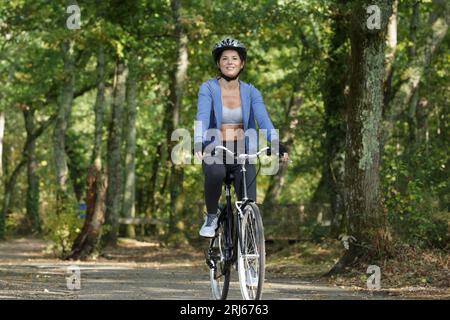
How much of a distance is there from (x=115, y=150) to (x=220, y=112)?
69.9 feet

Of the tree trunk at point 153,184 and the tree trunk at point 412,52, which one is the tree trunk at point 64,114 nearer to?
the tree trunk at point 412,52

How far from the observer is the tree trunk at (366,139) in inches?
610

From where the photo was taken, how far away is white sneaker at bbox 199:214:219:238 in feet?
34.6

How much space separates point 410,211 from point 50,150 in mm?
40583

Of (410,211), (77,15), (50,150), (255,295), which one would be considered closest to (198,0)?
(77,15)

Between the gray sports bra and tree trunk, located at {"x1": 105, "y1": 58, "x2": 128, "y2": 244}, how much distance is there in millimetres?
19650

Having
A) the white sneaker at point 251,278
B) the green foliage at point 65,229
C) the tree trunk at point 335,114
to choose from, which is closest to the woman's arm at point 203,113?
the white sneaker at point 251,278

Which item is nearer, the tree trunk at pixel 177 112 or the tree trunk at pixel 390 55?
the tree trunk at pixel 390 55

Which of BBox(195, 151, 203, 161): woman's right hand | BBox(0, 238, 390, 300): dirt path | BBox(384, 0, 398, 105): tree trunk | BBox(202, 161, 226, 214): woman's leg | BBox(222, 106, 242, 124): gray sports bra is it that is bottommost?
BBox(0, 238, 390, 300): dirt path

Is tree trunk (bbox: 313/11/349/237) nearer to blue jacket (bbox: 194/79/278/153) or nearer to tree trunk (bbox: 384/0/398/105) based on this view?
tree trunk (bbox: 384/0/398/105)

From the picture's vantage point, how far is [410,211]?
17.7 metres

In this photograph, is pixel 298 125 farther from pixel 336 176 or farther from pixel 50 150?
pixel 50 150

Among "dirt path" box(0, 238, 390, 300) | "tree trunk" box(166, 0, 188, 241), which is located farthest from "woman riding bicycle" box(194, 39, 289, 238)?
"tree trunk" box(166, 0, 188, 241)

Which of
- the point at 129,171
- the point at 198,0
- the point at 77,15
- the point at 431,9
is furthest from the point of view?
the point at 129,171
